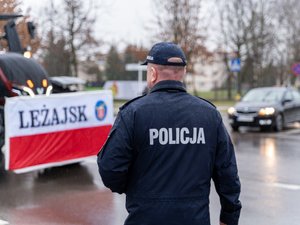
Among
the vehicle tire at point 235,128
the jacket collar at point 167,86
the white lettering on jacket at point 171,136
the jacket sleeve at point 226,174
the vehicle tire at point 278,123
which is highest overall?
the jacket collar at point 167,86

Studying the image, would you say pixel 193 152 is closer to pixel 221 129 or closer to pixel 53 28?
pixel 221 129

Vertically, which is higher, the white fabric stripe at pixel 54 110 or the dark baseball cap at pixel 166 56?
the dark baseball cap at pixel 166 56

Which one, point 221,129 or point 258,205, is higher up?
point 221,129

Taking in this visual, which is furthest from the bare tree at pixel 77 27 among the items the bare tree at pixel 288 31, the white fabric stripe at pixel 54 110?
the bare tree at pixel 288 31

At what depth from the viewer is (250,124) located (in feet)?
53.8

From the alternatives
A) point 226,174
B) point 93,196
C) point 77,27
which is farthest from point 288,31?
point 226,174

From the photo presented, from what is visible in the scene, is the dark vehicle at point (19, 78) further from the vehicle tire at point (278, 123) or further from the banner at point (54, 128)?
the vehicle tire at point (278, 123)

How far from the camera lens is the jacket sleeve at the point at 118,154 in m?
2.84

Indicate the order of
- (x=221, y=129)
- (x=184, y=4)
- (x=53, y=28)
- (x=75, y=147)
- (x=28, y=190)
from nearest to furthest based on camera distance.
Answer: (x=221, y=129) → (x=28, y=190) → (x=75, y=147) → (x=53, y=28) → (x=184, y=4)

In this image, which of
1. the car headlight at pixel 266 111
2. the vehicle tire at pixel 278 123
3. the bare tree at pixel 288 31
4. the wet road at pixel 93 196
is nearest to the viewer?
the wet road at pixel 93 196

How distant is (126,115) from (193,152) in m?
0.42

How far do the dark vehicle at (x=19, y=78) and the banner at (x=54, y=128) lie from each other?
0.51 meters

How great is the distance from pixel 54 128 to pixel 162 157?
6077mm

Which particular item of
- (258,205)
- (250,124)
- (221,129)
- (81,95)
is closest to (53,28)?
(250,124)
